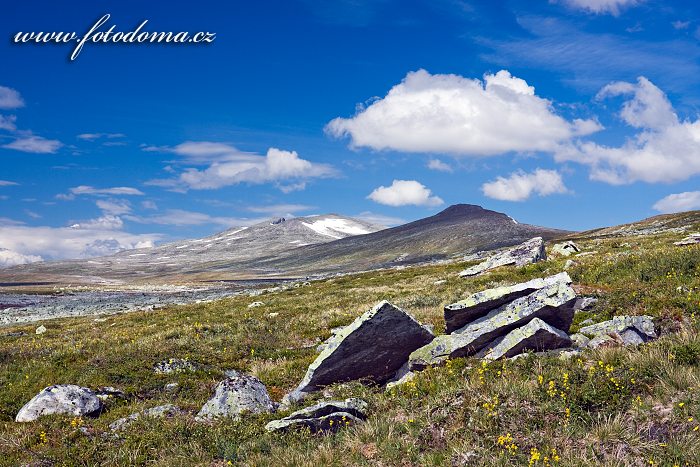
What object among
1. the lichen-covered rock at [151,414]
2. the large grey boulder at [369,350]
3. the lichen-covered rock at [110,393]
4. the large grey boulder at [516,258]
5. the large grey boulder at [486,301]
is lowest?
the lichen-covered rock at [151,414]

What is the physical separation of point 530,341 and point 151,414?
1027 centimetres

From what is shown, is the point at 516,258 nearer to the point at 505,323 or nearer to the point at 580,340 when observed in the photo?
the point at 580,340

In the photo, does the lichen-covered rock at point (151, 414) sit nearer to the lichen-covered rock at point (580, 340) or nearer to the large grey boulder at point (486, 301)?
the large grey boulder at point (486, 301)

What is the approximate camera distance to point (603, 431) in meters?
7.41

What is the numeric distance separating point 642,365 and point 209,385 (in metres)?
12.5

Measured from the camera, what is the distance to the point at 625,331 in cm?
1266

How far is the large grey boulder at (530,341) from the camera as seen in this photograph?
1167cm

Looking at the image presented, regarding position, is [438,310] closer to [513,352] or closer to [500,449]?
[513,352]

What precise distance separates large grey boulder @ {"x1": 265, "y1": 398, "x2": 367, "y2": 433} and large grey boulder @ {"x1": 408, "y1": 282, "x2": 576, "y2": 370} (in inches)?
124

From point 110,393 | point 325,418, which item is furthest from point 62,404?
point 325,418

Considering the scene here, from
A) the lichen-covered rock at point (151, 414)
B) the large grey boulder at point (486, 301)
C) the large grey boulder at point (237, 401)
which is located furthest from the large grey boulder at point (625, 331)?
the lichen-covered rock at point (151, 414)

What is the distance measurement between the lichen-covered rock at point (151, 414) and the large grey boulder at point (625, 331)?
11.4m

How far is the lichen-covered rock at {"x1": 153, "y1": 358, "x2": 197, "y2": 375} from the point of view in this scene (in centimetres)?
1642

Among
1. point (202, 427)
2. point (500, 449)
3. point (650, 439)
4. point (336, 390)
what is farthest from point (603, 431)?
point (202, 427)
